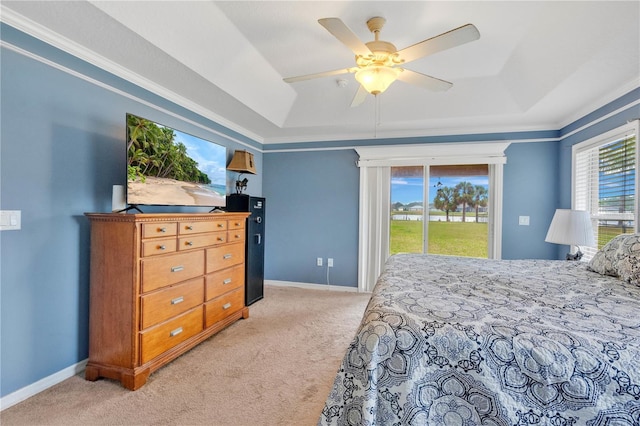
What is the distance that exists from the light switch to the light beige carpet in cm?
107

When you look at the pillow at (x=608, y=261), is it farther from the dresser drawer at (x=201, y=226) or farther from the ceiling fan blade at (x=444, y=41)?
the dresser drawer at (x=201, y=226)

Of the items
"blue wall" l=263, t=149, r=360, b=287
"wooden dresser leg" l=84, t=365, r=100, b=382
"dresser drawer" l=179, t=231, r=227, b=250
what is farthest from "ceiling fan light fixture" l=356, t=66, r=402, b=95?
"wooden dresser leg" l=84, t=365, r=100, b=382

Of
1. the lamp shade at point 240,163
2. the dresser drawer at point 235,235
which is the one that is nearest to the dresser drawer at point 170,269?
the dresser drawer at point 235,235

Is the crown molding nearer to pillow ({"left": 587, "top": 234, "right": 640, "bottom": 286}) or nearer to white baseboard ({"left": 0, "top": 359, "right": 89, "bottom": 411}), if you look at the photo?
white baseboard ({"left": 0, "top": 359, "right": 89, "bottom": 411})

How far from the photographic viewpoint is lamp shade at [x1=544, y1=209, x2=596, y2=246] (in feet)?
8.21

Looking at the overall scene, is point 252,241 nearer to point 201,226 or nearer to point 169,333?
point 201,226

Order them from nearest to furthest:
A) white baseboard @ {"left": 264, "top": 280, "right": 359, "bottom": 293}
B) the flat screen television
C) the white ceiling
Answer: the white ceiling
the flat screen television
white baseboard @ {"left": 264, "top": 280, "right": 359, "bottom": 293}

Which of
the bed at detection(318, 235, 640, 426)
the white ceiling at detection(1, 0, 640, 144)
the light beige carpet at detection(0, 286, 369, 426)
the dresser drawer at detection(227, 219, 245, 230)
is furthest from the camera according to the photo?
the dresser drawer at detection(227, 219, 245, 230)

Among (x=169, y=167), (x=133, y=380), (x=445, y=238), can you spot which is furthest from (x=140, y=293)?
(x=445, y=238)

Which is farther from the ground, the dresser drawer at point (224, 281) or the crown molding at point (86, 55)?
the crown molding at point (86, 55)

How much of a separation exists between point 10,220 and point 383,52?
2482mm

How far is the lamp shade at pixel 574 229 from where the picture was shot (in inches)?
98.5

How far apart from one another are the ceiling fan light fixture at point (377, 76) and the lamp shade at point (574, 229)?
2.09 m

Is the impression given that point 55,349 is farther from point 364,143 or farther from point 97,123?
point 364,143
